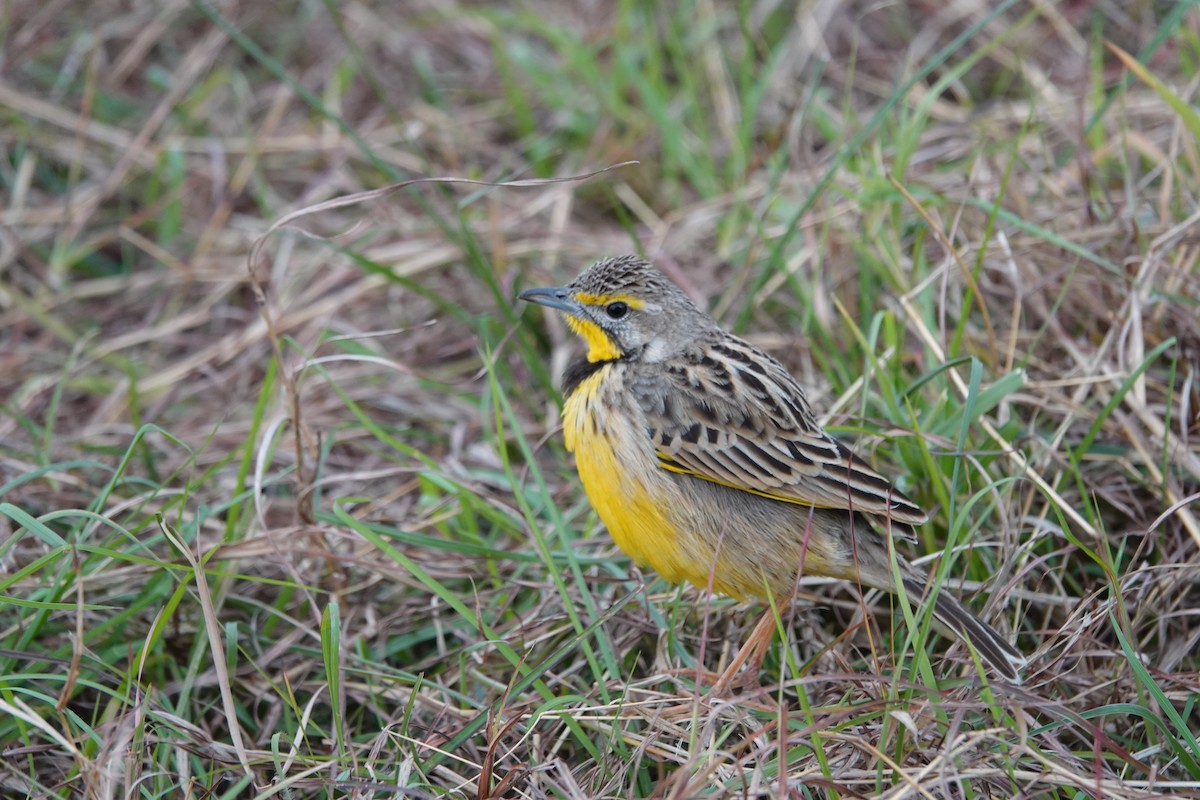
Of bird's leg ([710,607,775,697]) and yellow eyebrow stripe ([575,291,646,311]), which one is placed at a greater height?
yellow eyebrow stripe ([575,291,646,311])

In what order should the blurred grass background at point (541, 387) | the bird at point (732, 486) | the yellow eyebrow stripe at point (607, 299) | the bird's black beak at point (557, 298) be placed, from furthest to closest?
1. the bird's black beak at point (557, 298)
2. the yellow eyebrow stripe at point (607, 299)
3. the bird at point (732, 486)
4. the blurred grass background at point (541, 387)

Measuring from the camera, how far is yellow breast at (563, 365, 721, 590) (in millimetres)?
4234

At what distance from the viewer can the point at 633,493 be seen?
14.2ft

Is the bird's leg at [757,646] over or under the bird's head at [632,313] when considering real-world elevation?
under

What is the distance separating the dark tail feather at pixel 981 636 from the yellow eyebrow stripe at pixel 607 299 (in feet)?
5.07

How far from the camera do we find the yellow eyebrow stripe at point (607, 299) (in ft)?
15.5

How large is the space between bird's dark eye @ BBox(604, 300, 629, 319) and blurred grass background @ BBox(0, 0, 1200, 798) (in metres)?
0.57

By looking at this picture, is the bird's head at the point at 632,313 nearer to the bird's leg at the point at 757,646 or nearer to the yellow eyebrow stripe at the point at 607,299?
the yellow eyebrow stripe at the point at 607,299

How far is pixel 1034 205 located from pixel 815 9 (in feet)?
8.50

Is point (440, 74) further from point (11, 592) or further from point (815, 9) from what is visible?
point (11, 592)

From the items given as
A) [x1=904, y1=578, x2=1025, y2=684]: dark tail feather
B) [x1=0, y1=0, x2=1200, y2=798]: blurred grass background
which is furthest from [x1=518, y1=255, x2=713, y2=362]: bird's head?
[x1=904, y1=578, x2=1025, y2=684]: dark tail feather

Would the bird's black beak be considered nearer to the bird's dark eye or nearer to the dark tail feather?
the bird's dark eye

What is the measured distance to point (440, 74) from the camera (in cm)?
858

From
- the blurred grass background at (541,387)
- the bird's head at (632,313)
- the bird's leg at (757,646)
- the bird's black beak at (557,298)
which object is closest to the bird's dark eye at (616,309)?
the bird's head at (632,313)
